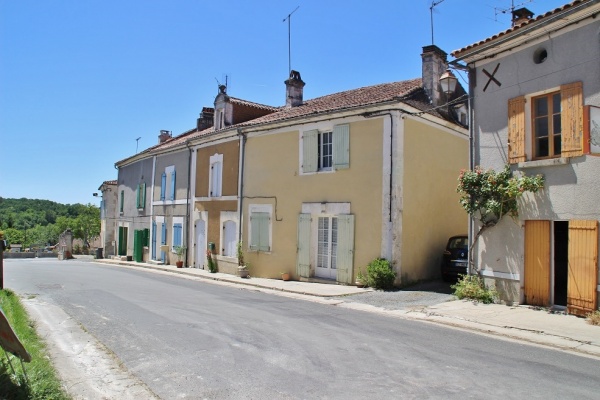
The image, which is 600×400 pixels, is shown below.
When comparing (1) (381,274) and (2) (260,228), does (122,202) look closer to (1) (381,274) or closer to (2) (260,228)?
(2) (260,228)

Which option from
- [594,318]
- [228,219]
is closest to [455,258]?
[594,318]

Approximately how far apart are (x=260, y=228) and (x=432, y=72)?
7815mm

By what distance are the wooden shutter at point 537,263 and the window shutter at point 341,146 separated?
5365 mm

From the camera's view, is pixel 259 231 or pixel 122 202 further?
pixel 122 202

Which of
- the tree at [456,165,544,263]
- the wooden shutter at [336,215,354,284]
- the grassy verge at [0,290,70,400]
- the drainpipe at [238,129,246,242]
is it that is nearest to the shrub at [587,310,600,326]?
the tree at [456,165,544,263]

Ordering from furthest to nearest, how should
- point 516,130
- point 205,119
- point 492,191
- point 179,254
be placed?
point 205,119 → point 179,254 → point 492,191 → point 516,130

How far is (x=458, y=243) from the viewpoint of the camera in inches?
492

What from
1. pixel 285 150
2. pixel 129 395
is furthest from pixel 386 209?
pixel 129 395

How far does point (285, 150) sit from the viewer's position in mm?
15141

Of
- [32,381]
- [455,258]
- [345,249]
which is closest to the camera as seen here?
[32,381]

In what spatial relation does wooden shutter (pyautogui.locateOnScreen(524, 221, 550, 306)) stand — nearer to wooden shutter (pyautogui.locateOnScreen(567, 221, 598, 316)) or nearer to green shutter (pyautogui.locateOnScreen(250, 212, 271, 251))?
wooden shutter (pyautogui.locateOnScreen(567, 221, 598, 316))

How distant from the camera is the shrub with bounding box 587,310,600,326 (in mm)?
7668

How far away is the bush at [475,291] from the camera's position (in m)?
9.78

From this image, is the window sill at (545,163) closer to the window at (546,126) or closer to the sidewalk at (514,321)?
the window at (546,126)
